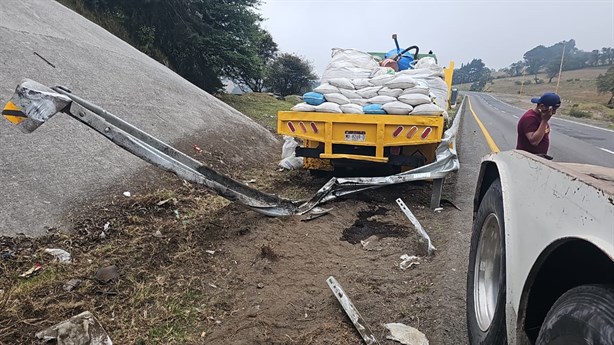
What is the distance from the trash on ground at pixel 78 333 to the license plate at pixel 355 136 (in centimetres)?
392

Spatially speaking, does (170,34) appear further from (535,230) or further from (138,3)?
(535,230)

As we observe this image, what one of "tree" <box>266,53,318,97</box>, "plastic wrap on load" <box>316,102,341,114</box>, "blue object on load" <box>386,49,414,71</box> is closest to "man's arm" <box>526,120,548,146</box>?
"plastic wrap on load" <box>316,102,341,114</box>

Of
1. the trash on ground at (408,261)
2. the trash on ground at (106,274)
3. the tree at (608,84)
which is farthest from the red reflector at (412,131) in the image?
the tree at (608,84)

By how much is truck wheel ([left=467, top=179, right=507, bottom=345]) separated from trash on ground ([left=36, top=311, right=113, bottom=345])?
2.24 m

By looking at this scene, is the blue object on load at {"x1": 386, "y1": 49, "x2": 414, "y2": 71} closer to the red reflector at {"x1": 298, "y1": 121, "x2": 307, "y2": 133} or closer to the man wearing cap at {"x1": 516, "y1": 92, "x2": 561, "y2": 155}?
the red reflector at {"x1": 298, "y1": 121, "x2": 307, "y2": 133}

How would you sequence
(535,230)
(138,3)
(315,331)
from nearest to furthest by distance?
(535,230) → (315,331) → (138,3)

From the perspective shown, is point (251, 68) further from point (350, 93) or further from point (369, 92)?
point (369, 92)

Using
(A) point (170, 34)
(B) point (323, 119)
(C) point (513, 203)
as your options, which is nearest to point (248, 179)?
(B) point (323, 119)

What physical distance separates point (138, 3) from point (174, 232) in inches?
565

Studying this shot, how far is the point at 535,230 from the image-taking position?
1.65m

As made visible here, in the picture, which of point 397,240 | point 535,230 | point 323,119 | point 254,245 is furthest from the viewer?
point 323,119

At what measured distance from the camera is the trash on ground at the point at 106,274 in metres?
3.21

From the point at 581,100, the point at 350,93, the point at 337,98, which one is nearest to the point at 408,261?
the point at 337,98

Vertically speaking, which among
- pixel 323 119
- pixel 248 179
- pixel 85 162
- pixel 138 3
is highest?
pixel 138 3
